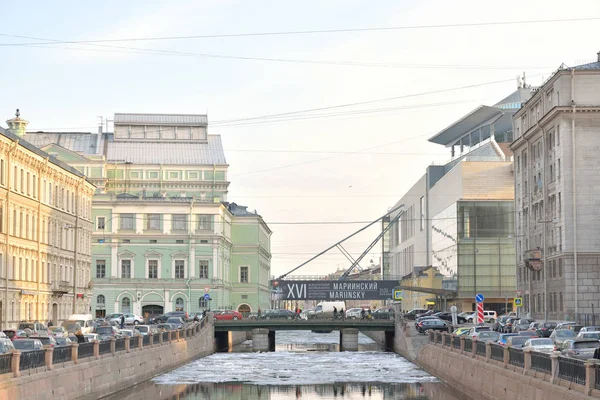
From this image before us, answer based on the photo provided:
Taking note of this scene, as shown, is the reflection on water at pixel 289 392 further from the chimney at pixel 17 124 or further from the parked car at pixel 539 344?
the chimney at pixel 17 124

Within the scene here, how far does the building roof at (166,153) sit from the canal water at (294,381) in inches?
2806

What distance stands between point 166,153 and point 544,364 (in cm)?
12224

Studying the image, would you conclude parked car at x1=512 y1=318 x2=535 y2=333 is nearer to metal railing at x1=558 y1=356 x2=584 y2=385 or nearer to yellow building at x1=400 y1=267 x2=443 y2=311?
metal railing at x1=558 y1=356 x2=584 y2=385

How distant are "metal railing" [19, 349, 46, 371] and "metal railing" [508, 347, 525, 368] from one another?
17.2 m

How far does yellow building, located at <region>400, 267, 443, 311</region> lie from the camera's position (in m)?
152

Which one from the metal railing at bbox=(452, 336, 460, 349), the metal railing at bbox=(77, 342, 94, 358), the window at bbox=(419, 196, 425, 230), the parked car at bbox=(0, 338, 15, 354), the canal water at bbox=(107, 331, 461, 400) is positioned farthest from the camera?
the window at bbox=(419, 196, 425, 230)

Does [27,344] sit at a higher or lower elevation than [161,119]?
lower

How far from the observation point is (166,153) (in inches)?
6038

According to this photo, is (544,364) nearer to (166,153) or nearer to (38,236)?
(38,236)

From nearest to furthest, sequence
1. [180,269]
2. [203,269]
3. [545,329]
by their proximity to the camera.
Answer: [545,329], [180,269], [203,269]

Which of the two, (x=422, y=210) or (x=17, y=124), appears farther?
(x=422, y=210)

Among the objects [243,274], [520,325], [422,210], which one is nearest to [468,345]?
[520,325]

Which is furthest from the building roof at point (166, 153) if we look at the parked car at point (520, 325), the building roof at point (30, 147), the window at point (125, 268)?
the parked car at point (520, 325)

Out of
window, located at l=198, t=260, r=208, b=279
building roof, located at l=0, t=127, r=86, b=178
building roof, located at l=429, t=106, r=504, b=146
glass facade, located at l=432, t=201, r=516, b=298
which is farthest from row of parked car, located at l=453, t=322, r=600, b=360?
building roof, located at l=429, t=106, r=504, b=146
